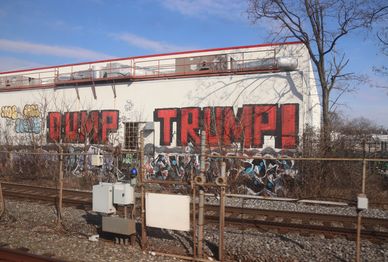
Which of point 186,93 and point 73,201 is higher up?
point 186,93

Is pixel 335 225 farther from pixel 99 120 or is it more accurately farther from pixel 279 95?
pixel 99 120

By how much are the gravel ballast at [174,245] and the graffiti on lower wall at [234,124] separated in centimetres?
1053

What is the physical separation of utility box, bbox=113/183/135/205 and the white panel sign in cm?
101

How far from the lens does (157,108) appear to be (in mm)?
24062

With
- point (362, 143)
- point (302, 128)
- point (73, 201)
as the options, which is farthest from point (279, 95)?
point (73, 201)

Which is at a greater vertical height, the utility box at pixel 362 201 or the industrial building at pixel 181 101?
the industrial building at pixel 181 101

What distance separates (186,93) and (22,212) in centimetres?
1272

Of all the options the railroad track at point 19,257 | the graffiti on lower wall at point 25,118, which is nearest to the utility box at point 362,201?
the railroad track at point 19,257

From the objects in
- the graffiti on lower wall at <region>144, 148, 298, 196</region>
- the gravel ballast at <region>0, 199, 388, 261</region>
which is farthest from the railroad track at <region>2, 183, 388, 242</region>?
the graffiti on lower wall at <region>144, 148, 298, 196</region>

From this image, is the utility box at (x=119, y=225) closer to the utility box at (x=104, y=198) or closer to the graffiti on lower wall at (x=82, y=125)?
the utility box at (x=104, y=198)

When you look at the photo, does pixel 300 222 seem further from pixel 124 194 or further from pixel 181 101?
pixel 181 101

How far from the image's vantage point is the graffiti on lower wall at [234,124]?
2009 centimetres

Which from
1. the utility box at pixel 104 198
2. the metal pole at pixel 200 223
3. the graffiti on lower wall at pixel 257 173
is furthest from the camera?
the graffiti on lower wall at pixel 257 173

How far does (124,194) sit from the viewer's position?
930 cm
